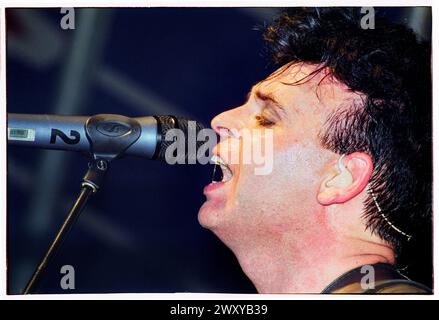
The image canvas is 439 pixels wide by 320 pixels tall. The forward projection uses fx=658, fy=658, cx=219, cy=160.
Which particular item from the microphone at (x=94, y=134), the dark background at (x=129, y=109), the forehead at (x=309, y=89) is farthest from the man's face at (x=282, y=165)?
the microphone at (x=94, y=134)

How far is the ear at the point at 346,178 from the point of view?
6.55 feet

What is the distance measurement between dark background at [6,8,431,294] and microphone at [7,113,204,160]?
0.31 meters

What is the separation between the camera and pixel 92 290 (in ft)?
7.08

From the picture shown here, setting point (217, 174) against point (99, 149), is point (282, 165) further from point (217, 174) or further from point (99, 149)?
point (99, 149)

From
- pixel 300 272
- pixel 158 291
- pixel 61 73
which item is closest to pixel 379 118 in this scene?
pixel 300 272

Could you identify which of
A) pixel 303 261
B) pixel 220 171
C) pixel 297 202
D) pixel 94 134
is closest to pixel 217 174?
pixel 220 171

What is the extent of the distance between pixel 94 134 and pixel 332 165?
724 millimetres

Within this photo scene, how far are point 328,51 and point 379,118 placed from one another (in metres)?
0.26

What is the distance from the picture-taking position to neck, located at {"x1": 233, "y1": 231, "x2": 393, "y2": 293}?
199 centimetres

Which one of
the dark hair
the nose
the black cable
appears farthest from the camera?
the nose

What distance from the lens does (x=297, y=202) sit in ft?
6.69

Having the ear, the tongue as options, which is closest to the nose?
the tongue

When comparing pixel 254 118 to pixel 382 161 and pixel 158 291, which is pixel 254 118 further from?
pixel 158 291

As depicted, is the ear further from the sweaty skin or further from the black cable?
the black cable
